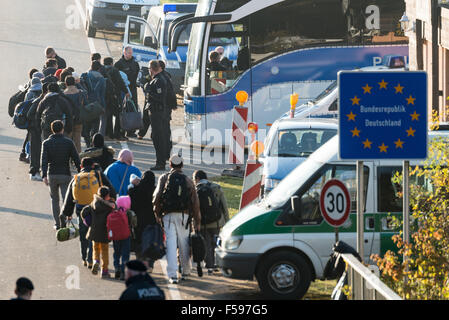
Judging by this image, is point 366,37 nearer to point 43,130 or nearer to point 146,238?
point 43,130

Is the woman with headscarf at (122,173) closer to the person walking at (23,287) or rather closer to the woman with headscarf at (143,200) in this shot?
the woman with headscarf at (143,200)

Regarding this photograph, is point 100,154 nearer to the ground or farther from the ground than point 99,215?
farther from the ground

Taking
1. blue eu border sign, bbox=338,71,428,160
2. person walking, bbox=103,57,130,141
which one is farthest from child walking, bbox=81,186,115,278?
person walking, bbox=103,57,130,141

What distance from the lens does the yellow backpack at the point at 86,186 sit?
12992 mm

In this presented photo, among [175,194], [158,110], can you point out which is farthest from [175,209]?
[158,110]

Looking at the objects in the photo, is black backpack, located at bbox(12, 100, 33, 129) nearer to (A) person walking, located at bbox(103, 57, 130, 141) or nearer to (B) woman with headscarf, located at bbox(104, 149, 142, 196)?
(A) person walking, located at bbox(103, 57, 130, 141)

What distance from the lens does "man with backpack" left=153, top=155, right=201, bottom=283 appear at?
40.6 feet

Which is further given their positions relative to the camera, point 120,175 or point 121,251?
point 120,175

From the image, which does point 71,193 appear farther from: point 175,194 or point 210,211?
point 210,211

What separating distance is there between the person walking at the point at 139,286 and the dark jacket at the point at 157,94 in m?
11.1

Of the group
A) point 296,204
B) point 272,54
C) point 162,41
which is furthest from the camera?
point 162,41

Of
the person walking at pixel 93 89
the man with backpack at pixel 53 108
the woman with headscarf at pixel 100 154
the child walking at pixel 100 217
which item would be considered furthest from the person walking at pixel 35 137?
the child walking at pixel 100 217

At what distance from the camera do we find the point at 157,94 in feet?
62.6

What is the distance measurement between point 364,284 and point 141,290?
2.16 m
